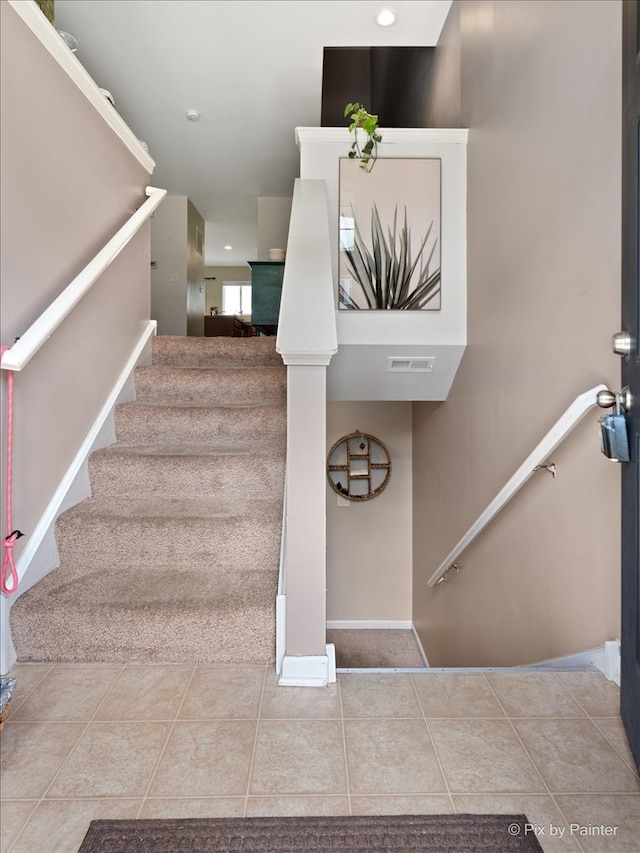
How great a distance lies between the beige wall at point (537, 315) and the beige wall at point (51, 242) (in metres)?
1.79

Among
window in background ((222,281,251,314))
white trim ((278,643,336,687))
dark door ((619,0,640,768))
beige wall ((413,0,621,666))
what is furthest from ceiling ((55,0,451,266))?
window in background ((222,281,251,314))

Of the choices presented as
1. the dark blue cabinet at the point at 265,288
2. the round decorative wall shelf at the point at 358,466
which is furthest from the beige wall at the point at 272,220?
the round decorative wall shelf at the point at 358,466

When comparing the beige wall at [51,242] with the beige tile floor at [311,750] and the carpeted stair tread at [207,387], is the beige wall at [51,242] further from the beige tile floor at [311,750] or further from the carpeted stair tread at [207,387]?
the beige tile floor at [311,750]

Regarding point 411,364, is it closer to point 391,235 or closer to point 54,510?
point 391,235

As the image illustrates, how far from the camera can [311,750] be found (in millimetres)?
1204

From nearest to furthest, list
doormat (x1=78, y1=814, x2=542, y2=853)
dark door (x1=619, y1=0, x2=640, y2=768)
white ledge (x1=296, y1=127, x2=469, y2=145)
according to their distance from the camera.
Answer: doormat (x1=78, y1=814, x2=542, y2=853), dark door (x1=619, y1=0, x2=640, y2=768), white ledge (x1=296, y1=127, x2=469, y2=145)

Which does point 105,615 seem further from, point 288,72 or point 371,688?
point 288,72

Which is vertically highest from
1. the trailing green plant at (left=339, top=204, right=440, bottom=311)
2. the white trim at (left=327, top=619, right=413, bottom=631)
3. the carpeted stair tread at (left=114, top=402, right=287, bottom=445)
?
the trailing green plant at (left=339, top=204, right=440, bottom=311)

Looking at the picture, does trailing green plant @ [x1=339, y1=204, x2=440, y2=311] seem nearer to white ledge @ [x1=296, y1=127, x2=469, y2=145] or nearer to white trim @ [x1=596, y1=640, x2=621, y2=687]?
white ledge @ [x1=296, y1=127, x2=469, y2=145]

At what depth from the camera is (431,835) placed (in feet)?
3.24

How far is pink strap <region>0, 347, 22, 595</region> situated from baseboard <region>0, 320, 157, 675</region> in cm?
5

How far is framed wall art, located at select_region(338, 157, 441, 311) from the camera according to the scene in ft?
8.84

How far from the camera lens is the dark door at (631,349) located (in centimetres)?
106

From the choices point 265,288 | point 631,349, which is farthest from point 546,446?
point 265,288
